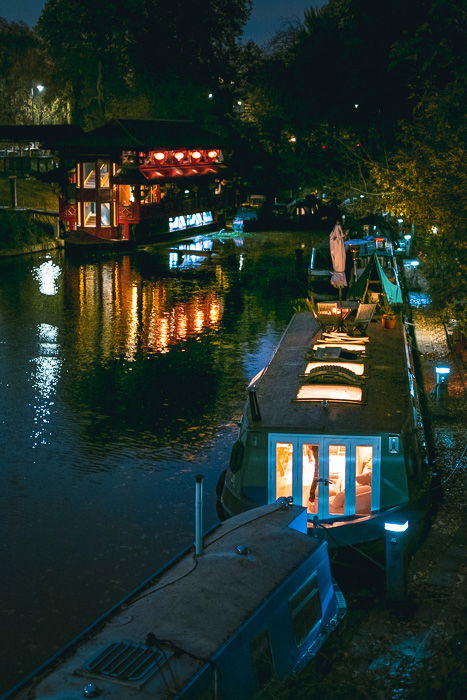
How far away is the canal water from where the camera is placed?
44.7 ft

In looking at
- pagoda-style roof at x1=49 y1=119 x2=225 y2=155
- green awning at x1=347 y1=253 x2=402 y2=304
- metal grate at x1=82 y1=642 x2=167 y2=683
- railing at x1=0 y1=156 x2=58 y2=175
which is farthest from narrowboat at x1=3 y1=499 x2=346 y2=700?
railing at x1=0 y1=156 x2=58 y2=175

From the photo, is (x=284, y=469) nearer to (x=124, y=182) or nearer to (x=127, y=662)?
(x=127, y=662)

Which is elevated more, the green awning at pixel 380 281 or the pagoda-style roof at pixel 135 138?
the pagoda-style roof at pixel 135 138

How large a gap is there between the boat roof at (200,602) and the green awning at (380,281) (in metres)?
17.2

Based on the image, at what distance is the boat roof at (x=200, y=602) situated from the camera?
8086 millimetres

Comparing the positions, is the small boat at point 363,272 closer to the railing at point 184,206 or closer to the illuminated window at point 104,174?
the railing at point 184,206

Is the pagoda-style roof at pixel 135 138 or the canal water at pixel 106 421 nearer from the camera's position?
Answer: the canal water at pixel 106 421

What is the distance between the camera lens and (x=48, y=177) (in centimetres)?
5400

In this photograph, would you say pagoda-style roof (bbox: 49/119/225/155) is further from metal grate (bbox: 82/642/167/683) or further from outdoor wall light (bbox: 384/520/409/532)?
metal grate (bbox: 82/642/167/683)

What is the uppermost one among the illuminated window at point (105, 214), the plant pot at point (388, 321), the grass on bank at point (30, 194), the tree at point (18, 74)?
the tree at point (18, 74)

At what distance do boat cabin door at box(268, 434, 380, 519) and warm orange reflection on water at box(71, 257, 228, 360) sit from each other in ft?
44.6

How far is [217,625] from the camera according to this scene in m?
8.90

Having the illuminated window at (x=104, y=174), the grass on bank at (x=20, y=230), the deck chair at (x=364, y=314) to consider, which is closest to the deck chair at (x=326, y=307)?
the deck chair at (x=364, y=314)

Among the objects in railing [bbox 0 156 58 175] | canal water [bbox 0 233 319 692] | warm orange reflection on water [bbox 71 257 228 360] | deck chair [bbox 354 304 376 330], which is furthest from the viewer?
railing [bbox 0 156 58 175]
